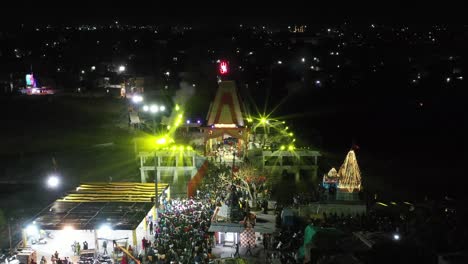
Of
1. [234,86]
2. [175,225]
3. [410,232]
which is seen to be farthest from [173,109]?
[410,232]

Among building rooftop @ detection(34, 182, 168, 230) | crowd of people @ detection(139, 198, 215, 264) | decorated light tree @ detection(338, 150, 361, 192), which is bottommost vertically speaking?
crowd of people @ detection(139, 198, 215, 264)

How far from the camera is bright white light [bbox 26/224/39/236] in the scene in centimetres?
1883

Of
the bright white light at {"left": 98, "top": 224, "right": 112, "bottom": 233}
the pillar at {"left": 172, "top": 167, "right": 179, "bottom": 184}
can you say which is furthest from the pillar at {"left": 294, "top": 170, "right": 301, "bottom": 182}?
the bright white light at {"left": 98, "top": 224, "right": 112, "bottom": 233}

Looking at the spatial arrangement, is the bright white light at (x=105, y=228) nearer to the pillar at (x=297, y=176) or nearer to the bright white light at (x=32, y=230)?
the bright white light at (x=32, y=230)

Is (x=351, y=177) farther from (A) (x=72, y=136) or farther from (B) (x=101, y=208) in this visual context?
(A) (x=72, y=136)

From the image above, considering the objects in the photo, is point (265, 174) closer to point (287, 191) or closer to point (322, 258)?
point (287, 191)

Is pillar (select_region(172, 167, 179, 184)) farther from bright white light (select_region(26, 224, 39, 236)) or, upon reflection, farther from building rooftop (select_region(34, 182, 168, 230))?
bright white light (select_region(26, 224, 39, 236))

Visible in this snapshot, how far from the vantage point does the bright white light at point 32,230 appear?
61.8 ft

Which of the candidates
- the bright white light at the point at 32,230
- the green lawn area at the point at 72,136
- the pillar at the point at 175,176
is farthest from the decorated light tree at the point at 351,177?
the green lawn area at the point at 72,136

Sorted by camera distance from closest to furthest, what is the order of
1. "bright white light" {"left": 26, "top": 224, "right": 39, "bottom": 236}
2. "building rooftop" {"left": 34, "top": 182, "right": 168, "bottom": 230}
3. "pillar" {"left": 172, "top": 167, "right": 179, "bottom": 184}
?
"building rooftop" {"left": 34, "top": 182, "right": 168, "bottom": 230}
"bright white light" {"left": 26, "top": 224, "right": 39, "bottom": 236}
"pillar" {"left": 172, "top": 167, "right": 179, "bottom": 184}

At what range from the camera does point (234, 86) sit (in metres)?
32.4

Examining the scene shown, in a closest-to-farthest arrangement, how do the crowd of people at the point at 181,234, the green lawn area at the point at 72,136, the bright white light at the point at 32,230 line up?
the crowd of people at the point at 181,234 < the bright white light at the point at 32,230 < the green lawn area at the point at 72,136

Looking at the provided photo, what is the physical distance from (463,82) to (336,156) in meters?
41.7

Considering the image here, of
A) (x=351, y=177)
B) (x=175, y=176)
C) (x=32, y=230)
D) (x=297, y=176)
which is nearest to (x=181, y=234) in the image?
(x=32, y=230)
